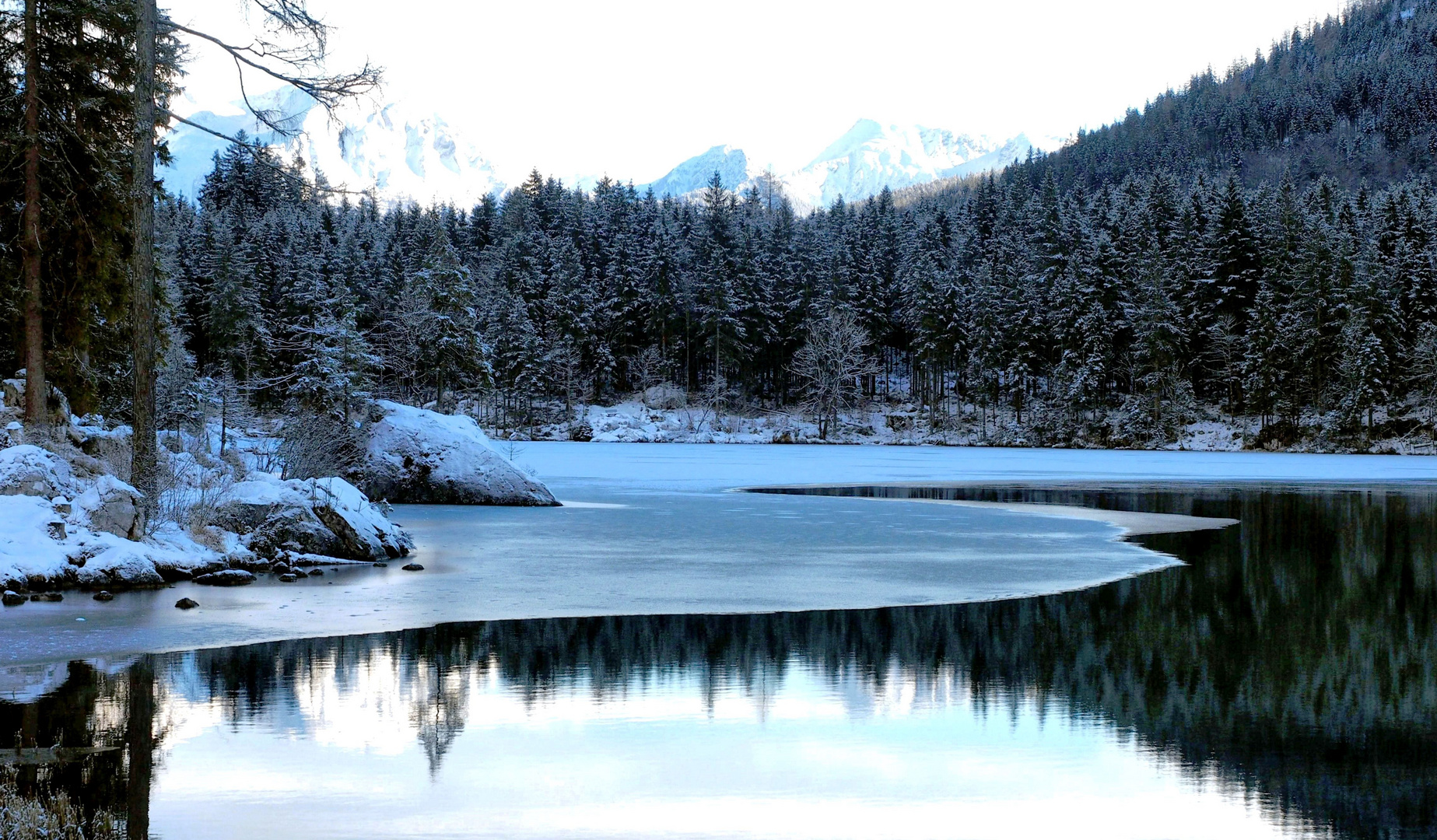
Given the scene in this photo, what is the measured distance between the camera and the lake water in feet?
21.3

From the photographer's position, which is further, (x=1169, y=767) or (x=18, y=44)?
(x=18, y=44)

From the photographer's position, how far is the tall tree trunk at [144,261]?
1638 cm

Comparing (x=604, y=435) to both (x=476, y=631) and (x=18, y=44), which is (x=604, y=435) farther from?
(x=476, y=631)

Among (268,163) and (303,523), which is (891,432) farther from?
(268,163)

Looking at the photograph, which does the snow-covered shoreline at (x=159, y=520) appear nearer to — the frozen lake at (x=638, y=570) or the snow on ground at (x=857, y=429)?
the frozen lake at (x=638, y=570)

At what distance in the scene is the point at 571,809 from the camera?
6508mm

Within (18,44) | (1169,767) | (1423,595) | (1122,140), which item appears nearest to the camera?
(1169,767)

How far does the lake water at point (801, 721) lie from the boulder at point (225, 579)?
779mm

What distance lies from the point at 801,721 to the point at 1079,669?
118 inches

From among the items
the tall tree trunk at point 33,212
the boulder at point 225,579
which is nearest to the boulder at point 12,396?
the tall tree trunk at point 33,212

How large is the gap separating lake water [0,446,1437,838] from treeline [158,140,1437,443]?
5026 centimetres

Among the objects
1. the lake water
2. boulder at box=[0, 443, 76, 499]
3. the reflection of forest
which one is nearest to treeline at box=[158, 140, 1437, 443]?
boulder at box=[0, 443, 76, 499]

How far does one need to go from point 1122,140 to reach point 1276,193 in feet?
355

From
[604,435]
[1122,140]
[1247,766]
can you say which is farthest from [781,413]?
[1122,140]
